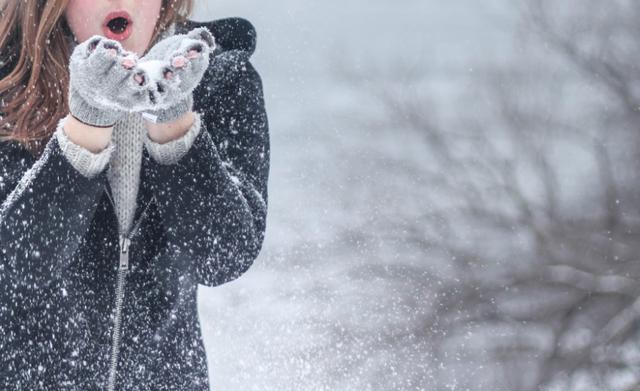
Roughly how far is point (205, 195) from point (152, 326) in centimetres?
17

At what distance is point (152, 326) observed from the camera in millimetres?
1277

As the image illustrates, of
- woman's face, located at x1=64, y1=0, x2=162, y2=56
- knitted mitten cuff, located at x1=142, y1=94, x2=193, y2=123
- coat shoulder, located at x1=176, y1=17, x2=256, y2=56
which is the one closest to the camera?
knitted mitten cuff, located at x1=142, y1=94, x2=193, y2=123

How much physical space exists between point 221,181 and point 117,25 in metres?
0.23

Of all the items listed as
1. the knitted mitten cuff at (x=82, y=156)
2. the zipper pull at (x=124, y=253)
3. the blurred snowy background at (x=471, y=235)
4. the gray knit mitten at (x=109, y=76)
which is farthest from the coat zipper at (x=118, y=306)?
the blurred snowy background at (x=471, y=235)

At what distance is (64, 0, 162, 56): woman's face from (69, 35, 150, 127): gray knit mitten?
185 mm

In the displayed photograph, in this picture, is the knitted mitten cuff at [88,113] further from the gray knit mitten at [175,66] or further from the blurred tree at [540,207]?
the blurred tree at [540,207]

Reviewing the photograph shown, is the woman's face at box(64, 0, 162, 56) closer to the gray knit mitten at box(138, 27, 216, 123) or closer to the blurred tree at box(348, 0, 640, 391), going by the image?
the gray knit mitten at box(138, 27, 216, 123)

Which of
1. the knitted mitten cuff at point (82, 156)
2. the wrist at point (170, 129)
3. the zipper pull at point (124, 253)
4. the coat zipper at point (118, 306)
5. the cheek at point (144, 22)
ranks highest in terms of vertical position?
the cheek at point (144, 22)

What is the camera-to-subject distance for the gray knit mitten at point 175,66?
1063 mm

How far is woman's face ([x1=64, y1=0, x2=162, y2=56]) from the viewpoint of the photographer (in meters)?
1.25

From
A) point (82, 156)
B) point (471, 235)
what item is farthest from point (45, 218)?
point (471, 235)

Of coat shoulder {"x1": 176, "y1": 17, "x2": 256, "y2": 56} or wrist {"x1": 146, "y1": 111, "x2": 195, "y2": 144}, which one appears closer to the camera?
wrist {"x1": 146, "y1": 111, "x2": 195, "y2": 144}

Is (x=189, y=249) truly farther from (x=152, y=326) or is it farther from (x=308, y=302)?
(x=308, y=302)

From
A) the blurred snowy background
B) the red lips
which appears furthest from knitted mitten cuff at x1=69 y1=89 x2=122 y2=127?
the blurred snowy background
